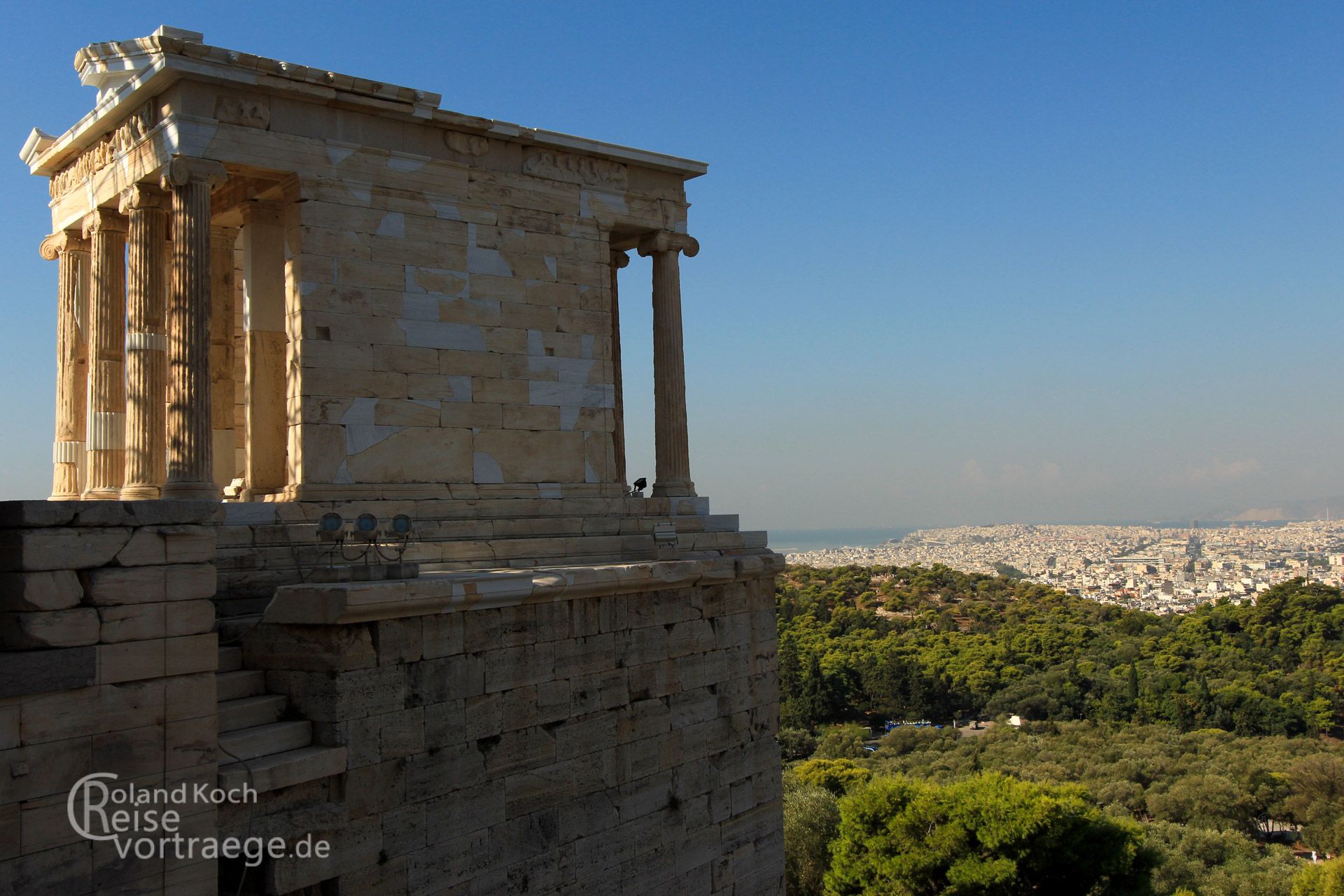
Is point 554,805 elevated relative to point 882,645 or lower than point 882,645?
elevated

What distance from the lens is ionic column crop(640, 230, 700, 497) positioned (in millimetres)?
14773

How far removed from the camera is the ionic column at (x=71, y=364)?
44.4ft

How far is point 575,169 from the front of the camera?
14109mm

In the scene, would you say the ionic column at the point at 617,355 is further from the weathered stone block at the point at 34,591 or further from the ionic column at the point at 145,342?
the weathered stone block at the point at 34,591

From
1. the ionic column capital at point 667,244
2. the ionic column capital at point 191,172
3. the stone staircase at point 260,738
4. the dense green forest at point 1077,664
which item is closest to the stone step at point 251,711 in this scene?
the stone staircase at point 260,738

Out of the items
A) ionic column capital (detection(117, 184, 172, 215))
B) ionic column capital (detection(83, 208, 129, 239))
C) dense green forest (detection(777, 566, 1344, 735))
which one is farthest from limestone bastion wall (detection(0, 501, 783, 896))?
dense green forest (detection(777, 566, 1344, 735))

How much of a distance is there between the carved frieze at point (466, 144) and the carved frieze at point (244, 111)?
212cm

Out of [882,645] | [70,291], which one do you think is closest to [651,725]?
[70,291]

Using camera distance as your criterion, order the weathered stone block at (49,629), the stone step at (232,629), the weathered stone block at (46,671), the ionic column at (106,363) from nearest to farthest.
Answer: the weathered stone block at (46,671) → the weathered stone block at (49,629) → the stone step at (232,629) → the ionic column at (106,363)

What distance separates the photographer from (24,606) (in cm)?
618

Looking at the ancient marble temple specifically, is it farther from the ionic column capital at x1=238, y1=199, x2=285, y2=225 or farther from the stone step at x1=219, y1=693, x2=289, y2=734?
the ionic column capital at x1=238, y1=199, x2=285, y2=225

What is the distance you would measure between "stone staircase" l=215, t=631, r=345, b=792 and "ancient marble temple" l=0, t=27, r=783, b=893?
0.03 meters

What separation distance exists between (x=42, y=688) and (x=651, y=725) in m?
6.25

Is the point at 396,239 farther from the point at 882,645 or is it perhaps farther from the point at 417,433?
the point at 882,645
